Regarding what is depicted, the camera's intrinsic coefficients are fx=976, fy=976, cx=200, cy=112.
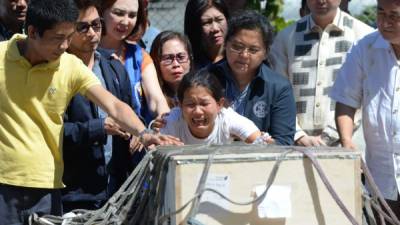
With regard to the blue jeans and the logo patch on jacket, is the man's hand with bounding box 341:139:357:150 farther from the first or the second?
the blue jeans

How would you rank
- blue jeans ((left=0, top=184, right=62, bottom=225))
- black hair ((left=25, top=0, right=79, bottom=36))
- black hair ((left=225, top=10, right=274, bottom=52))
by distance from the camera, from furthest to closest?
black hair ((left=225, top=10, right=274, bottom=52)) < blue jeans ((left=0, top=184, right=62, bottom=225)) < black hair ((left=25, top=0, right=79, bottom=36))

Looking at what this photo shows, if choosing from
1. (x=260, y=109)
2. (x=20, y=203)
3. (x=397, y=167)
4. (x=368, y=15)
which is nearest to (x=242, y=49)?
(x=260, y=109)

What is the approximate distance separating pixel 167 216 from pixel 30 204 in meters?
0.97

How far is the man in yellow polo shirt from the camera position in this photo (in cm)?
443

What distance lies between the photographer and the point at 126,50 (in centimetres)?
559

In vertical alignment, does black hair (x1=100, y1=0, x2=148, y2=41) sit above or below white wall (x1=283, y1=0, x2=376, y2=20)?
above

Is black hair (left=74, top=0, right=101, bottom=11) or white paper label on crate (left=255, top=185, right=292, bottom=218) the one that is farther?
black hair (left=74, top=0, right=101, bottom=11)

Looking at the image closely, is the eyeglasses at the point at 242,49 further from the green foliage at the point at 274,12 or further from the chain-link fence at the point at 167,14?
the chain-link fence at the point at 167,14

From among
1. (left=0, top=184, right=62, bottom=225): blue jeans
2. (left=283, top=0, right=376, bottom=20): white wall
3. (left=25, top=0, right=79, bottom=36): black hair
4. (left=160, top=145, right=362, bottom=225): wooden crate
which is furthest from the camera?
(left=283, top=0, right=376, bottom=20): white wall

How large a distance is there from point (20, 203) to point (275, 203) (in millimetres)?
1325

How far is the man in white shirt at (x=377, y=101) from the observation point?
199 inches

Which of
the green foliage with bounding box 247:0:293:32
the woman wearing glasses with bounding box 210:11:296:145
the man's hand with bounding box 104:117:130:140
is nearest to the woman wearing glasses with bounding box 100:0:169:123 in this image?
the woman wearing glasses with bounding box 210:11:296:145

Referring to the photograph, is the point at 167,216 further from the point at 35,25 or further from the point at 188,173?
the point at 35,25

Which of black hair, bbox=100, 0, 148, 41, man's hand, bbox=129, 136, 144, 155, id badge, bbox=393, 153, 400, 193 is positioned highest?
black hair, bbox=100, 0, 148, 41
